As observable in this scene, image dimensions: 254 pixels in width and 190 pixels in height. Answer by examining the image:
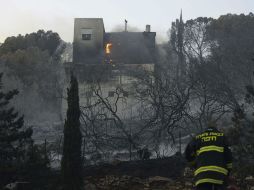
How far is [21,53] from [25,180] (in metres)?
33.0

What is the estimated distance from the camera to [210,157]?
6.79m

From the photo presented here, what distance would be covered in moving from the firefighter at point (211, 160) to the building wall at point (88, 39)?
1269 inches

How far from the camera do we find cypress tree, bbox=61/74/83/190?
11.8 meters

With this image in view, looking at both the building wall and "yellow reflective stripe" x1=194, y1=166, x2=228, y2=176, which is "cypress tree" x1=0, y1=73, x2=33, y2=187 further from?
the building wall

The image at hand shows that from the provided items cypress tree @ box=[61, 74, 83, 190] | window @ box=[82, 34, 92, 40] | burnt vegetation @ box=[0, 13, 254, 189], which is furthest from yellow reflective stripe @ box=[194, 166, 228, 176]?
window @ box=[82, 34, 92, 40]

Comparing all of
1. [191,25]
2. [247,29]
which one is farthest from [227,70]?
[191,25]

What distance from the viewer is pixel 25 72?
146 feet

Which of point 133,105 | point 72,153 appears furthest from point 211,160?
point 133,105

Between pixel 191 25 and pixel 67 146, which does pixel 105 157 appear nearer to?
pixel 67 146

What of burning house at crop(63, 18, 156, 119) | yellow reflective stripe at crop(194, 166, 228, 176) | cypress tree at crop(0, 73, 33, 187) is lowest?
cypress tree at crop(0, 73, 33, 187)

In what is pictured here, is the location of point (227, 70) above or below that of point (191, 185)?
above

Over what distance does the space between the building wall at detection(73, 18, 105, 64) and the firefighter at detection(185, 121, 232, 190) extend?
3224cm

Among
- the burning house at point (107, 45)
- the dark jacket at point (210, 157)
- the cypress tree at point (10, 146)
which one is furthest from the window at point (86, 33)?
the dark jacket at point (210, 157)

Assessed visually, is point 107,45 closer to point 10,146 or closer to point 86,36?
point 86,36
